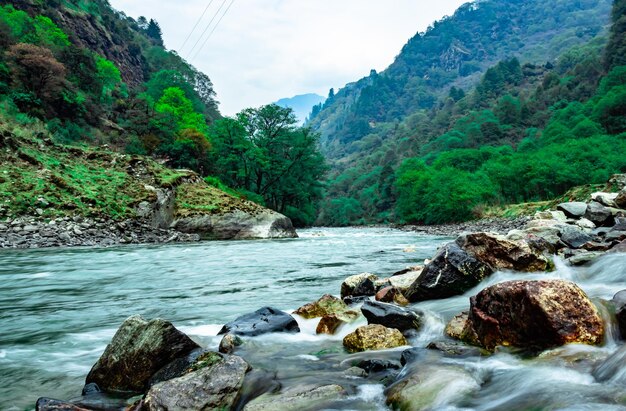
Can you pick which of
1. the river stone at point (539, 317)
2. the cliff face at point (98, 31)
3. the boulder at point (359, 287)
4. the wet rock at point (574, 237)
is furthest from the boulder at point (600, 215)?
the cliff face at point (98, 31)

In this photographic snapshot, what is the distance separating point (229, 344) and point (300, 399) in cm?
184

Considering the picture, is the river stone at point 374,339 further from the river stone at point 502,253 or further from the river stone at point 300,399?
the river stone at point 502,253

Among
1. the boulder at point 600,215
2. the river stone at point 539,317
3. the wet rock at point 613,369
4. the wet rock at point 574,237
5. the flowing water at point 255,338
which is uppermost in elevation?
the boulder at point 600,215

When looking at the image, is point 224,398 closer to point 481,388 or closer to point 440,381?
point 440,381

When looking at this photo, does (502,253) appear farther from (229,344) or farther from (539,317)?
(229,344)

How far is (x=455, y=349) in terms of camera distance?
4.34 meters

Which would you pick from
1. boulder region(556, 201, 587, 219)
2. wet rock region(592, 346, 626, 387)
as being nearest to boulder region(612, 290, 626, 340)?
wet rock region(592, 346, 626, 387)

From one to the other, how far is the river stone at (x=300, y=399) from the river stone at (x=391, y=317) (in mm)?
1942

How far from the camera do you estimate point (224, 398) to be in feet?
11.3

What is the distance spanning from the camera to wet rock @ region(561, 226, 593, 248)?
972 centimetres

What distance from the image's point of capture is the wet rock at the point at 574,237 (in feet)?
31.9

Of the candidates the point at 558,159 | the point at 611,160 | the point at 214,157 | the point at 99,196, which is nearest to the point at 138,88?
the point at 214,157

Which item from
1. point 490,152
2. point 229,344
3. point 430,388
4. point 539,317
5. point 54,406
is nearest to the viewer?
point 54,406

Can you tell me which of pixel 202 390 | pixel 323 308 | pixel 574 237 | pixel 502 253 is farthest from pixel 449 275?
pixel 574 237
